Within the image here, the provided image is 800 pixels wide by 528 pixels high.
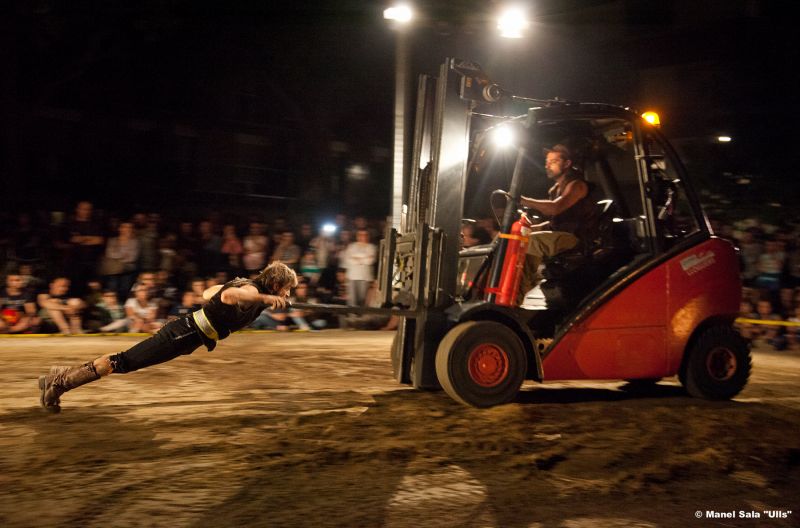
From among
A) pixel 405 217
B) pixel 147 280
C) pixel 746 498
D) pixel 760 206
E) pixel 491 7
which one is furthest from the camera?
pixel 760 206

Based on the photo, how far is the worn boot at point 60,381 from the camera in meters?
6.27

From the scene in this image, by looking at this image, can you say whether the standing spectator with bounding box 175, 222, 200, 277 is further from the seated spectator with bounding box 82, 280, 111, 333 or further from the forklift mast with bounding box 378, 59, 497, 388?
the forklift mast with bounding box 378, 59, 497, 388

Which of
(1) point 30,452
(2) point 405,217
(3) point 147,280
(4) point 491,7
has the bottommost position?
(1) point 30,452

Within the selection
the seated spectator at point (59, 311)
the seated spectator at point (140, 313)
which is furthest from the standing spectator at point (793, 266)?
the seated spectator at point (59, 311)

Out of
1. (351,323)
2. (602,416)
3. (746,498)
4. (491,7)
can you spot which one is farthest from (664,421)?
(491,7)

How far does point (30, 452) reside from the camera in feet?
17.2

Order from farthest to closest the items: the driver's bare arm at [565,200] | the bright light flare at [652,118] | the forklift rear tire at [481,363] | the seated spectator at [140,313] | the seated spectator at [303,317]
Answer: the seated spectator at [303,317]
the seated spectator at [140,313]
the bright light flare at [652,118]
the driver's bare arm at [565,200]
the forklift rear tire at [481,363]

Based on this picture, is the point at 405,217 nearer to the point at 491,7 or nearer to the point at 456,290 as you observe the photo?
the point at 456,290

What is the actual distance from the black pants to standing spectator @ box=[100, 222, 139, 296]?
7.24 m

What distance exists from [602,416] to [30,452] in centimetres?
431

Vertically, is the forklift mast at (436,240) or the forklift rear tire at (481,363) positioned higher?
the forklift mast at (436,240)

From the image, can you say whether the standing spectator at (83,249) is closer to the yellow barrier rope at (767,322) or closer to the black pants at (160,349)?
the black pants at (160,349)

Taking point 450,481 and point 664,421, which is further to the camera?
point 664,421

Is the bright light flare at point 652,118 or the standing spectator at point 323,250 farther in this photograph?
the standing spectator at point 323,250
